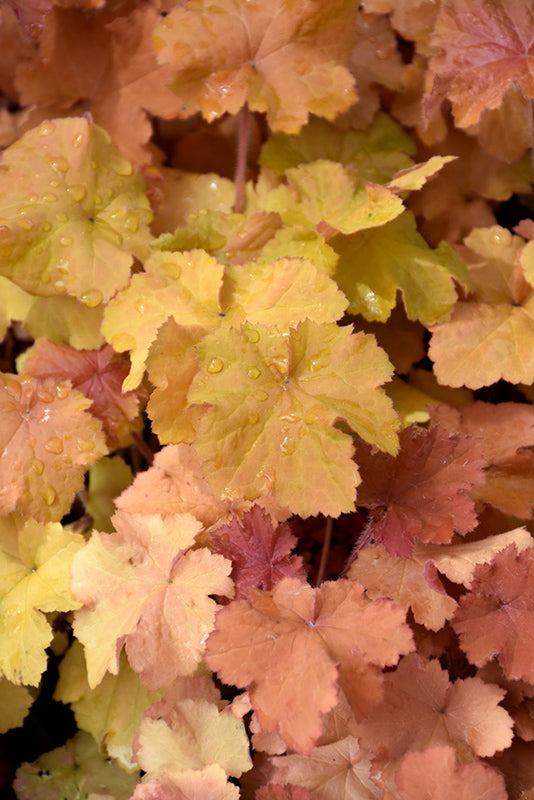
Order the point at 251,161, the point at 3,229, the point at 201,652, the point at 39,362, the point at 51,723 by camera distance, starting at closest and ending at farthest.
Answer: the point at 201,652
the point at 3,229
the point at 39,362
the point at 51,723
the point at 251,161

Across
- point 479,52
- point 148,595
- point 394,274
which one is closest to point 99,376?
point 148,595

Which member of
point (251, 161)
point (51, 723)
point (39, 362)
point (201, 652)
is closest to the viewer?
point (201, 652)

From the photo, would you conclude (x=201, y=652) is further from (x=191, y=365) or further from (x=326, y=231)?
(x=326, y=231)

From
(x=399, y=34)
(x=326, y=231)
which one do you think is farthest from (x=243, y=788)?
(x=399, y=34)

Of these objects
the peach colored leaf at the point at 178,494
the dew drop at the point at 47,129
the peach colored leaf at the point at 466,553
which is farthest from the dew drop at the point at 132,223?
the peach colored leaf at the point at 466,553

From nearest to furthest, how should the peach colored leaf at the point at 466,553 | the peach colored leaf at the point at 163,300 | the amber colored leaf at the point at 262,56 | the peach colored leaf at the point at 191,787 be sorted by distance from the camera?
the peach colored leaf at the point at 191,787 → the peach colored leaf at the point at 466,553 → the peach colored leaf at the point at 163,300 → the amber colored leaf at the point at 262,56

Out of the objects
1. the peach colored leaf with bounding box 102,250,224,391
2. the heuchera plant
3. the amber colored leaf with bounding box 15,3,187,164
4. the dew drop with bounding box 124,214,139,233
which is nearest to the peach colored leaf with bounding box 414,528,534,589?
the heuchera plant

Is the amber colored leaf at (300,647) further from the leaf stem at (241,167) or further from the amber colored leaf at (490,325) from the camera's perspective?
the leaf stem at (241,167)
